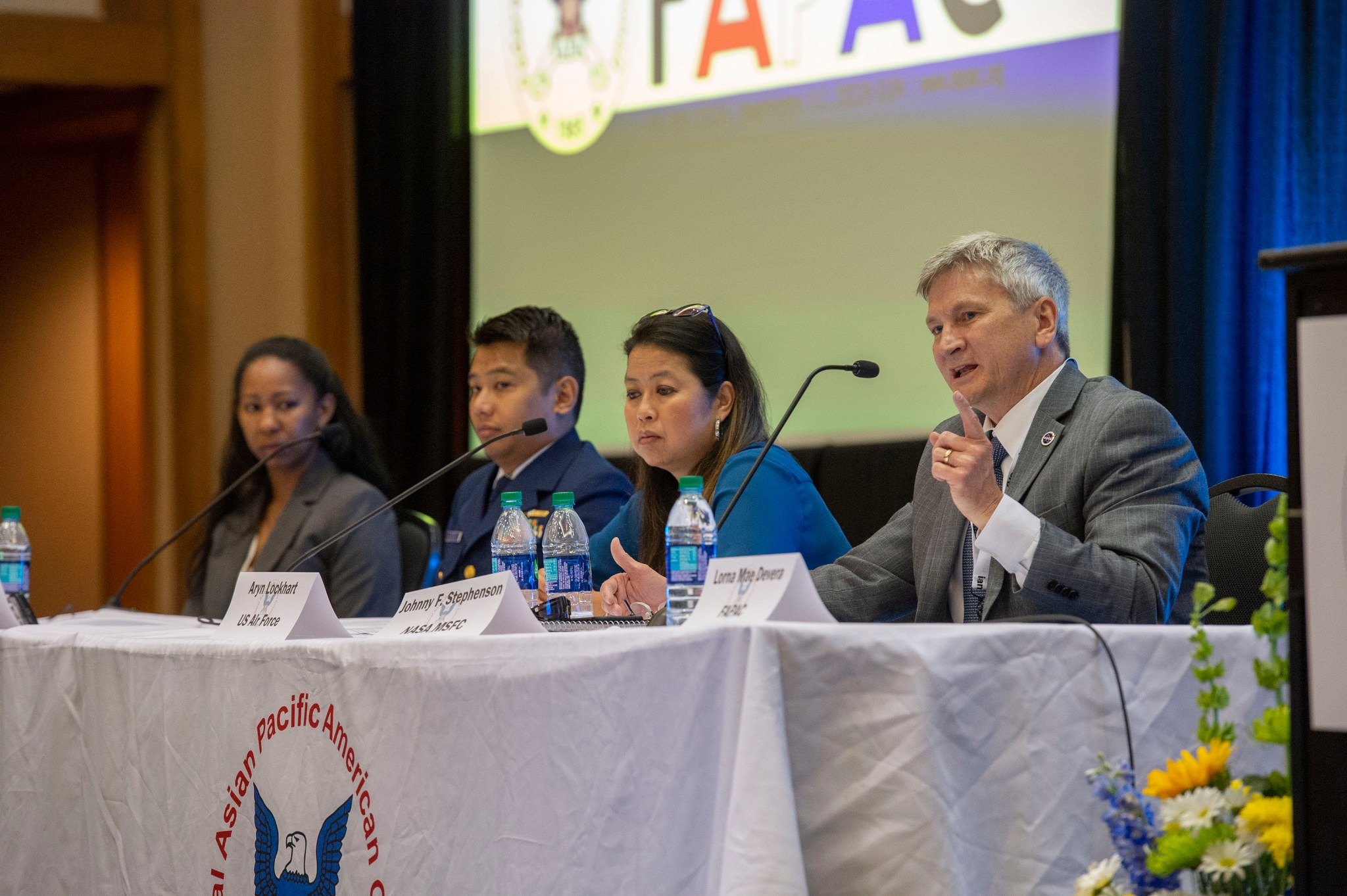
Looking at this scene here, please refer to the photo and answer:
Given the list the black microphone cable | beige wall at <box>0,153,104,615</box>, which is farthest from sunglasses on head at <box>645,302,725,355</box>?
beige wall at <box>0,153,104,615</box>

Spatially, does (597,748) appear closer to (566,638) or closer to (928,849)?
(566,638)

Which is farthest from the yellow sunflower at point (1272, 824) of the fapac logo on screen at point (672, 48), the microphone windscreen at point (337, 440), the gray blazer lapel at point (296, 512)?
the fapac logo on screen at point (672, 48)

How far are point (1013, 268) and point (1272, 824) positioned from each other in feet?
3.32

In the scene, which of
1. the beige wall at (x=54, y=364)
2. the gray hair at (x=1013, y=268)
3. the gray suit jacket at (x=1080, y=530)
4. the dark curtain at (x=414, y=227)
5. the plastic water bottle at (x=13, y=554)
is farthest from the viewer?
the beige wall at (x=54, y=364)

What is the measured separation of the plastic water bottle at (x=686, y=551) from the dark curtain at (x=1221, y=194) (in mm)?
1937

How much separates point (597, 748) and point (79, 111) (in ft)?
16.8

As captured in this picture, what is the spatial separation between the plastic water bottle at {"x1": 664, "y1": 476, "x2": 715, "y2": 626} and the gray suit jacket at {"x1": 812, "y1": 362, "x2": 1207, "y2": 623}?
0.37 m

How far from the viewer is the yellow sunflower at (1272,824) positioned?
1021 mm

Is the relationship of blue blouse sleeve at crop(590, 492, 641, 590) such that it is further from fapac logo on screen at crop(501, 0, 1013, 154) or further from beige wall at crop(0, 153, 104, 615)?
beige wall at crop(0, 153, 104, 615)

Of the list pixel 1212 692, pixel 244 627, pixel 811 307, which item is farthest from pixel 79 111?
pixel 1212 692

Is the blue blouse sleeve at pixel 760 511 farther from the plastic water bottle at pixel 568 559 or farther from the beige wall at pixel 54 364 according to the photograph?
the beige wall at pixel 54 364

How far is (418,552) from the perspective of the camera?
309cm

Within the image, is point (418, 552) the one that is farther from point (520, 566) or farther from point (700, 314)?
point (700, 314)

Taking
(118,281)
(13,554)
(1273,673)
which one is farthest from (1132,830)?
(118,281)
